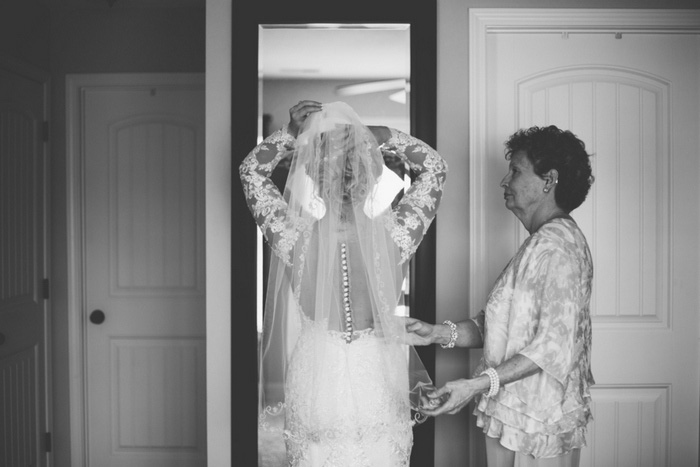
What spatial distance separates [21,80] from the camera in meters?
3.03

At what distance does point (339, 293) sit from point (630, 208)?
59.6 inches

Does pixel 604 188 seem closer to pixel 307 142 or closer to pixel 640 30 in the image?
pixel 640 30

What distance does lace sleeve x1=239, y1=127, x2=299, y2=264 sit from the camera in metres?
1.70

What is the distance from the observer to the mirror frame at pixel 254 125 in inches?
91.4

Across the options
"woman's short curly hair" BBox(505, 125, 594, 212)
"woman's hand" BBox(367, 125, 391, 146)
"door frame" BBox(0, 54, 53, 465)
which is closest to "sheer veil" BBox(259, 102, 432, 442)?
"woman's hand" BBox(367, 125, 391, 146)

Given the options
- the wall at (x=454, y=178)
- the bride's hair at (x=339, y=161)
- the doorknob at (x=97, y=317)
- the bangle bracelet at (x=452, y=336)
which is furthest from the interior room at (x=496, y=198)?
the doorknob at (x=97, y=317)

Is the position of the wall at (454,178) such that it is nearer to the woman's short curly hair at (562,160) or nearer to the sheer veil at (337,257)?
the woman's short curly hair at (562,160)

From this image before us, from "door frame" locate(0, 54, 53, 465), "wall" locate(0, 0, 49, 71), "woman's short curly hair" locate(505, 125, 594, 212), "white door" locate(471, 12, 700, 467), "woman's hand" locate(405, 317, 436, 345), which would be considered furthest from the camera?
"door frame" locate(0, 54, 53, 465)

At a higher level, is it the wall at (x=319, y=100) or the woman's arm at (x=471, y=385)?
the wall at (x=319, y=100)

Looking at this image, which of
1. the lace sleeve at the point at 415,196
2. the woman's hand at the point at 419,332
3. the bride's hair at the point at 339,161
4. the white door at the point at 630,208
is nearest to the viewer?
the bride's hair at the point at 339,161

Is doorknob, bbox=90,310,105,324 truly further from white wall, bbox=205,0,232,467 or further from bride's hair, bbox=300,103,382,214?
bride's hair, bbox=300,103,382,214

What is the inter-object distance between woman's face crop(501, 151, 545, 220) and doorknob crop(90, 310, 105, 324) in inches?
100.0

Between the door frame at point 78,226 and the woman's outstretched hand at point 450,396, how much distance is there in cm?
236

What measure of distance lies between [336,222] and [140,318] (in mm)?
2160
